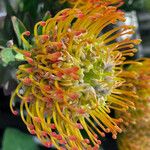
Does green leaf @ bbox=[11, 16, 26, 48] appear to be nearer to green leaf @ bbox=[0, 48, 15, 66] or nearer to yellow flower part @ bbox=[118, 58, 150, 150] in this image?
green leaf @ bbox=[0, 48, 15, 66]

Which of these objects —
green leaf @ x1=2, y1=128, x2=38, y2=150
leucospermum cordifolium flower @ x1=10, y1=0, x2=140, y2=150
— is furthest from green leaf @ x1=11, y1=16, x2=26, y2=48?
green leaf @ x1=2, y1=128, x2=38, y2=150

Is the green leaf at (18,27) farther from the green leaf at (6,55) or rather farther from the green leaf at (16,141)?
the green leaf at (16,141)

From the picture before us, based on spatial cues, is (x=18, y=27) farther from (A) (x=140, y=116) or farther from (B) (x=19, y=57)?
(A) (x=140, y=116)

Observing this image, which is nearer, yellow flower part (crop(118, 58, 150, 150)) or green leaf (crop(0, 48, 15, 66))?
green leaf (crop(0, 48, 15, 66))

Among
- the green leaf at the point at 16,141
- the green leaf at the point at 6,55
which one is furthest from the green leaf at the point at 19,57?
the green leaf at the point at 16,141

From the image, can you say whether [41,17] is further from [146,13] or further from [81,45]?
[146,13]

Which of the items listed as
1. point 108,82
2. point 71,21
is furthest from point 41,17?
point 108,82
